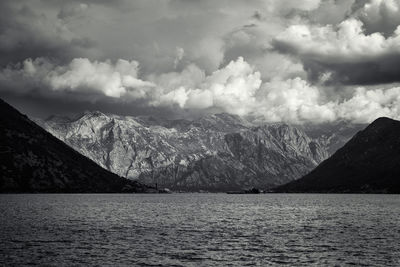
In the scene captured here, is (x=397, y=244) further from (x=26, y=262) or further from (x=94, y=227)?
(x=94, y=227)

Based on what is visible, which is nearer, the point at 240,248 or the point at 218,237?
the point at 240,248

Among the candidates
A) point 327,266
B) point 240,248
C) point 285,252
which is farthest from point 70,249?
point 327,266

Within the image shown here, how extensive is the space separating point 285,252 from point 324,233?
114 ft

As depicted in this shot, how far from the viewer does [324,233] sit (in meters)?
114

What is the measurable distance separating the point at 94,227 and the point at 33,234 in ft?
79.4

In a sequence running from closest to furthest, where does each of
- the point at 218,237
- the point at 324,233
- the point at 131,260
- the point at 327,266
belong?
the point at 327,266 → the point at 131,260 → the point at 218,237 → the point at 324,233

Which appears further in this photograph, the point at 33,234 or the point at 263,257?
the point at 33,234

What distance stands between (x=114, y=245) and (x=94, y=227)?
39563 millimetres

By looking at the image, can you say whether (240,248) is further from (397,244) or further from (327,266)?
(397,244)

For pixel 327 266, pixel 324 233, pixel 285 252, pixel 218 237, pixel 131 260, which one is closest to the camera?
pixel 327 266

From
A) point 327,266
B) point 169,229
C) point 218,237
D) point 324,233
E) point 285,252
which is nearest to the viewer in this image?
point 327,266

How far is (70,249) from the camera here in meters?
85.4

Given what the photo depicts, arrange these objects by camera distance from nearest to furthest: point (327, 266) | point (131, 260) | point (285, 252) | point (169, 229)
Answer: point (327, 266)
point (131, 260)
point (285, 252)
point (169, 229)

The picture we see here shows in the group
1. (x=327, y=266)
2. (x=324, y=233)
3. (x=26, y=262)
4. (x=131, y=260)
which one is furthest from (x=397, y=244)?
(x=26, y=262)
